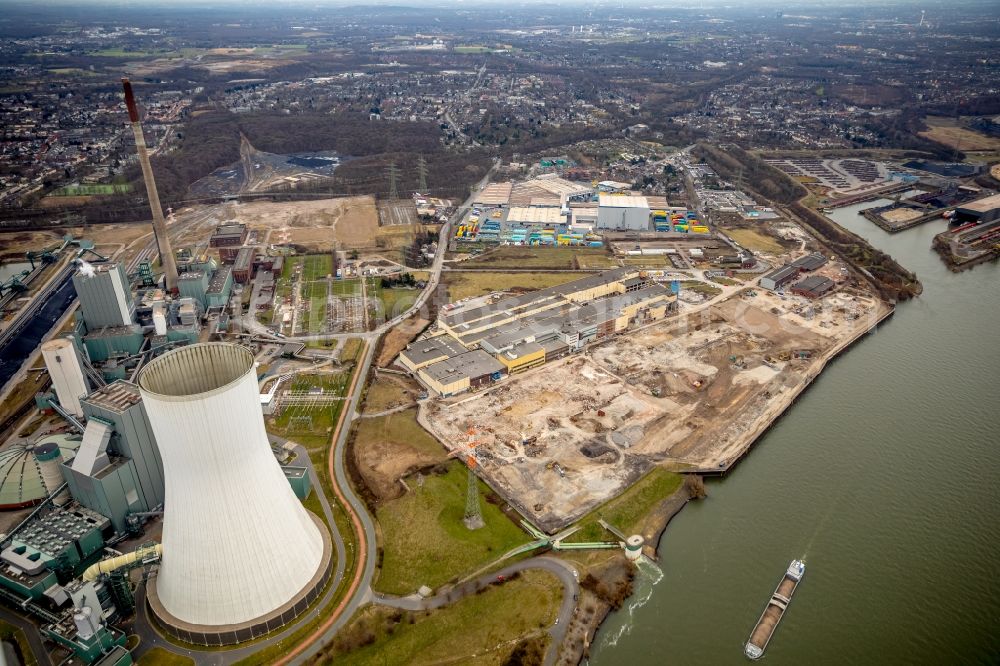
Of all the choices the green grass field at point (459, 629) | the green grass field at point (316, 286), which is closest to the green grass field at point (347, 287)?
the green grass field at point (316, 286)

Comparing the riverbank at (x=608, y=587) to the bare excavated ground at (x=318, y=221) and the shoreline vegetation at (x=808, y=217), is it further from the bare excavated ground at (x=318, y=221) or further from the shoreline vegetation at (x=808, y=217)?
the bare excavated ground at (x=318, y=221)

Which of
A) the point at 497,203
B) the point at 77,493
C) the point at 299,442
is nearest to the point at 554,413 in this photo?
the point at 299,442

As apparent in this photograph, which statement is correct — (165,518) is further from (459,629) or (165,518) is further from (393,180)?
(393,180)

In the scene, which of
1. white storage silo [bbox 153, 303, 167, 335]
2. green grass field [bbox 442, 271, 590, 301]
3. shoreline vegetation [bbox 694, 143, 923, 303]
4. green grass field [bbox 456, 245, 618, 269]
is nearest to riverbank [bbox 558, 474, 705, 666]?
green grass field [bbox 442, 271, 590, 301]

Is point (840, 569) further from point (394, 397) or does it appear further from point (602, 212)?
point (602, 212)

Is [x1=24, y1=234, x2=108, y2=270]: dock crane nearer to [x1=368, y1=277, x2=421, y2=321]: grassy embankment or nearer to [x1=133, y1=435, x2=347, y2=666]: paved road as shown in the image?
[x1=368, y1=277, x2=421, y2=321]: grassy embankment
